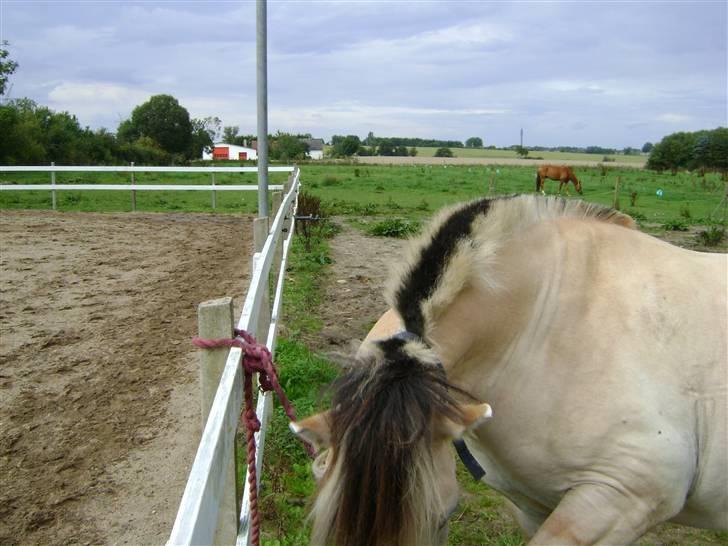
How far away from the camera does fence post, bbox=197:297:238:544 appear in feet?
6.96

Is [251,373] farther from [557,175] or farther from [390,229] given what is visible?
[557,175]

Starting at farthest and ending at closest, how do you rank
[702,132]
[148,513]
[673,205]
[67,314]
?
[702,132] → [673,205] → [67,314] → [148,513]

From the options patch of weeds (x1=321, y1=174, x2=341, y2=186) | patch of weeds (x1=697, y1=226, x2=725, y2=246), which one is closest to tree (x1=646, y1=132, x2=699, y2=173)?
patch of weeds (x1=321, y1=174, x2=341, y2=186)

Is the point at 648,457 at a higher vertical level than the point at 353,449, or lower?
lower

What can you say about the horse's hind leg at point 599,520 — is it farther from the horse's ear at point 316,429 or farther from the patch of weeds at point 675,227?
the patch of weeds at point 675,227

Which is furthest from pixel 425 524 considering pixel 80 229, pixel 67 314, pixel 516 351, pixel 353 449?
pixel 80 229

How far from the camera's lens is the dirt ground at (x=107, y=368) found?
326 centimetres

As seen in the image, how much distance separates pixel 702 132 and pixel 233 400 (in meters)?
71.7

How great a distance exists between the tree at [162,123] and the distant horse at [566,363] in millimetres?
54786

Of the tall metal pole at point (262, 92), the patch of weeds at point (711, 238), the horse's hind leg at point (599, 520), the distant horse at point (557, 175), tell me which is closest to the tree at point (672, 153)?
the distant horse at point (557, 175)

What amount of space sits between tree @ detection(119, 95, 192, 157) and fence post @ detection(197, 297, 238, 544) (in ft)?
179

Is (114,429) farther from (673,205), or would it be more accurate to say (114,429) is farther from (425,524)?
(673,205)

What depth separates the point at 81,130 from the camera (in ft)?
136

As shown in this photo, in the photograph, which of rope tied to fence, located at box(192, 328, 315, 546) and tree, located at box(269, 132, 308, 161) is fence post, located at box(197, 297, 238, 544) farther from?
tree, located at box(269, 132, 308, 161)
